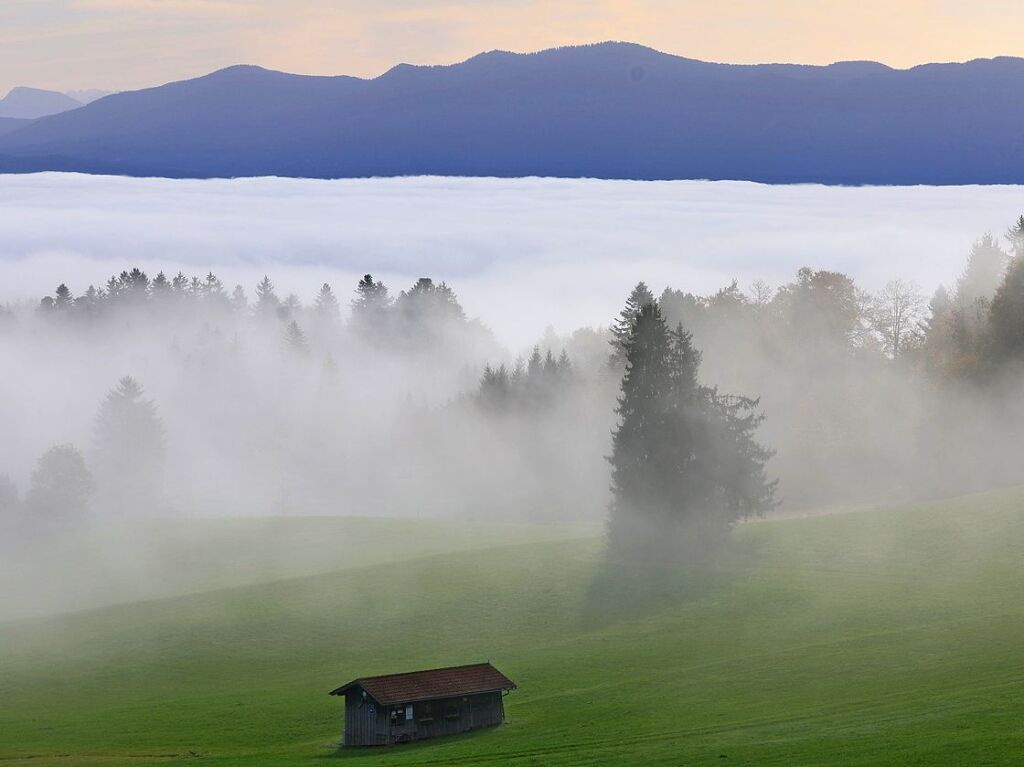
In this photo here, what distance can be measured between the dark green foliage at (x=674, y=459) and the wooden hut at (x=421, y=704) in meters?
34.3

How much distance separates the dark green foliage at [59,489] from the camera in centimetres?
14350

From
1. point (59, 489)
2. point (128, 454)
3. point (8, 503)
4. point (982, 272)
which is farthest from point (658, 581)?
point (128, 454)

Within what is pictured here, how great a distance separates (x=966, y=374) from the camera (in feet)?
428

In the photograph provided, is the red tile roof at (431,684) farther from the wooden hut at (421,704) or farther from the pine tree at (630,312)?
the pine tree at (630,312)

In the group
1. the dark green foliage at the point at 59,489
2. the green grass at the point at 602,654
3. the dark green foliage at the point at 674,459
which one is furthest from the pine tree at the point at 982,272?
the dark green foliage at the point at 59,489

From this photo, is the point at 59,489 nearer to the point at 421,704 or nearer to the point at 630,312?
the point at 630,312

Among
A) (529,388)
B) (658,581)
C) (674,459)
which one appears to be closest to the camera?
(658,581)

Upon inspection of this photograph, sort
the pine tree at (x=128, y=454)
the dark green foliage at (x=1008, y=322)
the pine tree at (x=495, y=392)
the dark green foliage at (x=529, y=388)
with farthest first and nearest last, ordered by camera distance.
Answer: the pine tree at (x=495, y=392) → the dark green foliage at (x=529, y=388) → the pine tree at (x=128, y=454) → the dark green foliage at (x=1008, y=322)

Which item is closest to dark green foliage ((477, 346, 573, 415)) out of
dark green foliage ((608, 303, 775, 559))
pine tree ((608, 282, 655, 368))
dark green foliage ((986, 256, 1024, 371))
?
pine tree ((608, 282, 655, 368))

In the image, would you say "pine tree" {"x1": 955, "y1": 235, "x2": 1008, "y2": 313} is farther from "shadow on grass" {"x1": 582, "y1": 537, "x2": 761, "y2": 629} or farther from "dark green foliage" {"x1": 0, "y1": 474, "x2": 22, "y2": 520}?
"dark green foliage" {"x1": 0, "y1": 474, "x2": 22, "y2": 520}

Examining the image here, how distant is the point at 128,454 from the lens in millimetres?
168625

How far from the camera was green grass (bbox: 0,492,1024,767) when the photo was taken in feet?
205

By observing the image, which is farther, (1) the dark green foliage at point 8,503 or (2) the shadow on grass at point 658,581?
(1) the dark green foliage at point 8,503

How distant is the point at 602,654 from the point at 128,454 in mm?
95416
